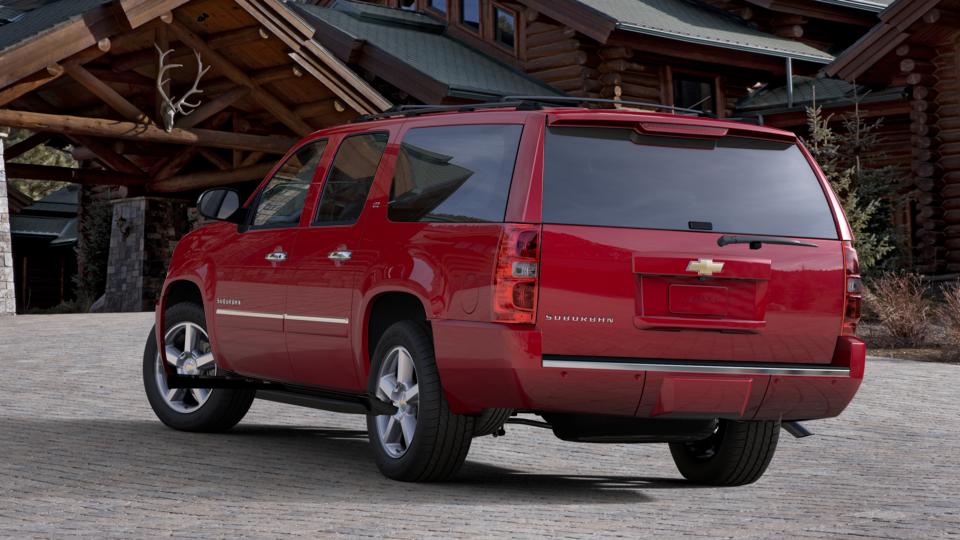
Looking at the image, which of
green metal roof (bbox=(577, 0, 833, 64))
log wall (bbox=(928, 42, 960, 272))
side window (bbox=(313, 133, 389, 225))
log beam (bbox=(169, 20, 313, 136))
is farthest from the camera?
green metal roof (bbox=(577, 0, 833, 64))

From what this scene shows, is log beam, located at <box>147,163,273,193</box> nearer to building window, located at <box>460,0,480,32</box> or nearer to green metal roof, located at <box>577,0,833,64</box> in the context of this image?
green metal roof, located at <box>577,0,833,64</box>

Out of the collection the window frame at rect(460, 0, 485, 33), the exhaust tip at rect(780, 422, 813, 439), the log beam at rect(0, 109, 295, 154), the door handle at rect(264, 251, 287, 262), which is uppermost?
the window frame at rect(460, 0, 485, 33)

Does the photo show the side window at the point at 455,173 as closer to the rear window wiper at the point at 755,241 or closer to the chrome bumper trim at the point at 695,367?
the chrome bumper trim at the point at 695,367

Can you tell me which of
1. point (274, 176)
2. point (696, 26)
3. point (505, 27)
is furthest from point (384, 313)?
point (505, 27)

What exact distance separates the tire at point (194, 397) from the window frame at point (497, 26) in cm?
2131

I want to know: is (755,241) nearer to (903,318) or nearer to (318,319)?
(318,319)

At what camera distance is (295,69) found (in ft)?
74.0

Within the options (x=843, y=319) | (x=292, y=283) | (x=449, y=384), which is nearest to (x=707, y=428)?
(x=843, y=319)

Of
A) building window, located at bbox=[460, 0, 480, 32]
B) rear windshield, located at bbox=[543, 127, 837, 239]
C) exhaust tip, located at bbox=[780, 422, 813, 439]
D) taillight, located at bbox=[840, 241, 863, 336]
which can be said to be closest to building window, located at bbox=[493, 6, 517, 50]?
building window, located at bbox=[460, 0, 480, 32]

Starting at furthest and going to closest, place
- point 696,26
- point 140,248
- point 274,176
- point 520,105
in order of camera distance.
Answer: point 696,26
point 140,248
point 274,176
point 520,105

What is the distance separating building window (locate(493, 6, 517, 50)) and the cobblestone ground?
19.7 meters

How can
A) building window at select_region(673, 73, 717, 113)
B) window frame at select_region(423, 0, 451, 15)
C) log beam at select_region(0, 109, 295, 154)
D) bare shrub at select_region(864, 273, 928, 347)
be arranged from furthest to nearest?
window frame at select_region(423, 0, 451, 15), building window at select_region(673, 73, 717, 113), log beam at select_region(0, 109, 295, 154), bare shrub at select_region(864, 273, 928, 347)

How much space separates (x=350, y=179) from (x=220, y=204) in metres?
1.10

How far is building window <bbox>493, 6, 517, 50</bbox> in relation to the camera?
30.1m
